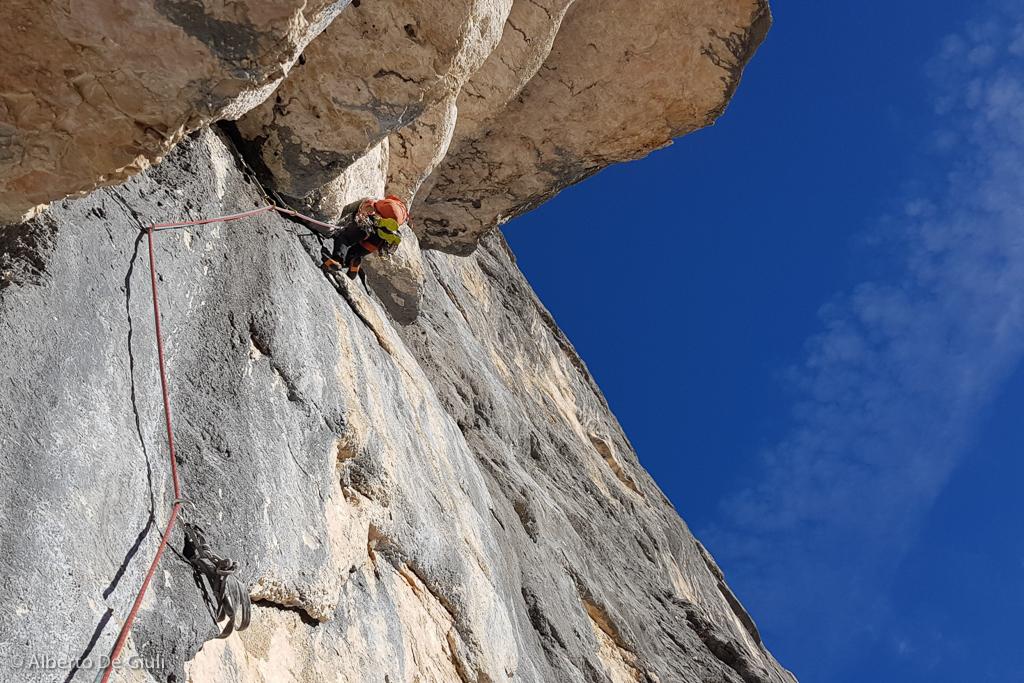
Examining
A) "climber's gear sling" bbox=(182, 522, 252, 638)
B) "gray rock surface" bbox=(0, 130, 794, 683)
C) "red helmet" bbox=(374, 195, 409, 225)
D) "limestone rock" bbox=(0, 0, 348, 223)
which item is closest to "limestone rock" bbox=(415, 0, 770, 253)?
"gray rock surface" bbox=(0, 130, 794, 683)

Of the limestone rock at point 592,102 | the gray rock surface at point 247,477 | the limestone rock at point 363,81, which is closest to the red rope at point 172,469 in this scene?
the gray rock surface at point 247,477

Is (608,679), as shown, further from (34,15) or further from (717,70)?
(34,15)

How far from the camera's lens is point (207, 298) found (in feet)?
15.4

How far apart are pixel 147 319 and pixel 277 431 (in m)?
0.86

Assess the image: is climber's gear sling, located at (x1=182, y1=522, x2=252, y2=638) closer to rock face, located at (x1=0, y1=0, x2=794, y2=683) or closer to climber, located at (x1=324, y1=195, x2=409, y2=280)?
rock face, located at (x1=0, y1=0, x2=794, y2=683)

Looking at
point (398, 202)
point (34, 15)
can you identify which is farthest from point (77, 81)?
point (398, 202)

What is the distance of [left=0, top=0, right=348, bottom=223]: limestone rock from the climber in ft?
10.9

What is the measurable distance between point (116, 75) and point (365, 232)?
3.71 metres

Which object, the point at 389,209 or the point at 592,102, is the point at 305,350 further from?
the point at 592,102

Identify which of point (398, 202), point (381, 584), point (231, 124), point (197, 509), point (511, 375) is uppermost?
point (511, 375)

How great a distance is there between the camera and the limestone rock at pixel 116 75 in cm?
316

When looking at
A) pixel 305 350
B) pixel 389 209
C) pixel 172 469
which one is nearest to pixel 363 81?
pixel 389 209

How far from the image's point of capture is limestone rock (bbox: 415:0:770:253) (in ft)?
29.4

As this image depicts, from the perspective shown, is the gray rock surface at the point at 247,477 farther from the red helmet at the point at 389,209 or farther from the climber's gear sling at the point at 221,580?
the red helmet at the point at 389,209
